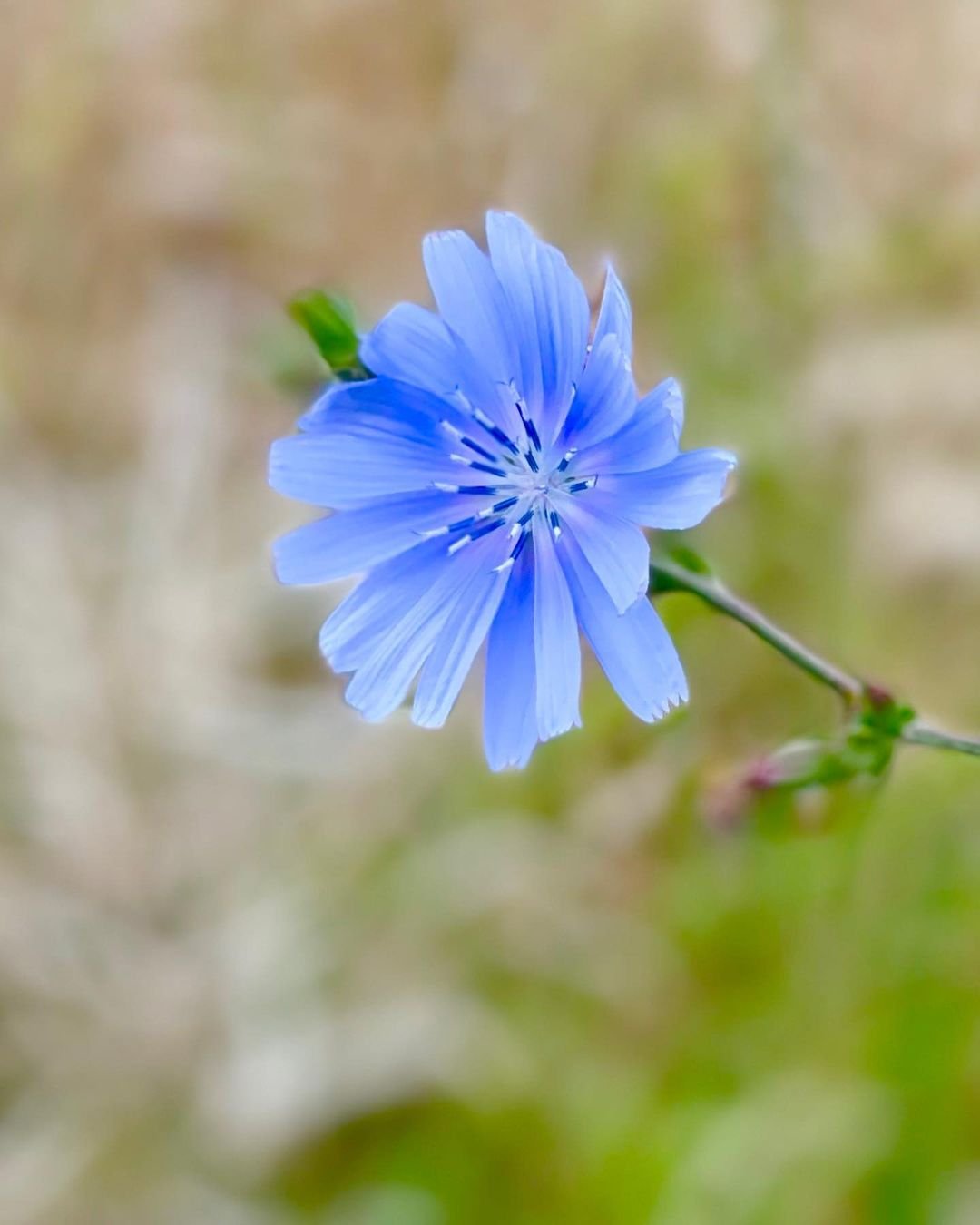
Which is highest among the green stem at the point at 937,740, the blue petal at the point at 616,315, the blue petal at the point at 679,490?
the blue petal at the point at 616,315

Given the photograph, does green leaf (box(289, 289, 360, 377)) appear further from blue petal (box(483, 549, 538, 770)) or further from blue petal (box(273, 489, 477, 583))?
blue petal (box(483, 549, 538, 770))

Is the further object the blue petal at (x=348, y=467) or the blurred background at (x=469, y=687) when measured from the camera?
the blurred background at (x=469, y=687)

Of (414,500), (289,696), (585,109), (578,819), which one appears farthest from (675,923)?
(585,109)

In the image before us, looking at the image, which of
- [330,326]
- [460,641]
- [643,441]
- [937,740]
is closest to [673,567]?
[643,441]

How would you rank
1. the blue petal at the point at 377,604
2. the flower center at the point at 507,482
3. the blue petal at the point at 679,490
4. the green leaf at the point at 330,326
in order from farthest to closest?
1. the flower center at the point at 507,482
2. the blue petal at the point at 377,604
3. the green leaf at the point at 330,326
4. the blue petal at the point at 679,490

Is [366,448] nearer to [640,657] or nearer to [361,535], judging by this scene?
[361,535]

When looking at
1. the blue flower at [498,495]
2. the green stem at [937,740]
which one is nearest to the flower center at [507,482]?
the blue flower at [498,495]

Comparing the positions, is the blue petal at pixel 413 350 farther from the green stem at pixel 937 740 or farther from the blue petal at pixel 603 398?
the green stem at pixel 937 740
